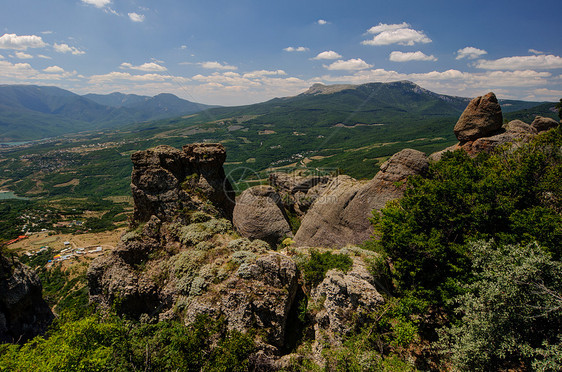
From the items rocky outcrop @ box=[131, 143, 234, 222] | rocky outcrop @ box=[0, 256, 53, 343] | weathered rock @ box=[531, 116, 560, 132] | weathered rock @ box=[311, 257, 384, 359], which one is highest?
weathered rock @ box=[531, 116, 560, 132]

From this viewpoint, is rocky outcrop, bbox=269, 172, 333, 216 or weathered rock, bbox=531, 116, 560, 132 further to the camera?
rocky outcrop, bbox=269, 172, 333, 216

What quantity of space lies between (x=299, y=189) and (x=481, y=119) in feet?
88.3

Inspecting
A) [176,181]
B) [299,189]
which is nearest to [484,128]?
[299,189]

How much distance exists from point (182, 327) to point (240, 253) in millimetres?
5130

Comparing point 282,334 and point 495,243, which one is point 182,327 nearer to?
point 282,334

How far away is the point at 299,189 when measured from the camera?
142 ft

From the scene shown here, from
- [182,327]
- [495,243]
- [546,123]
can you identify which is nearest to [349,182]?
[495,243]

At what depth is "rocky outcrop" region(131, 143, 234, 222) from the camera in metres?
21.6

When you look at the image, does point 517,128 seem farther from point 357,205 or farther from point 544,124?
point 357,205

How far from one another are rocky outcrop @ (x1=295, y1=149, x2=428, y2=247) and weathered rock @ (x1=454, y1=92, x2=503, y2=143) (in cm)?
1124

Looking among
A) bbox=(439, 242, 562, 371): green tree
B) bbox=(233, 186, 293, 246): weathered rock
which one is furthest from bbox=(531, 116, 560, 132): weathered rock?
bbox=(233, 186, 293, 246): weathered rock

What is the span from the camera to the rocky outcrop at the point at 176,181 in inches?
850

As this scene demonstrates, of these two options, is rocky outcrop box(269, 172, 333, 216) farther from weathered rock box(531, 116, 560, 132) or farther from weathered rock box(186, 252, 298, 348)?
weathered rock box(531, 116, 560, 132)

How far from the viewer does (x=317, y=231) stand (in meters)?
28.4
